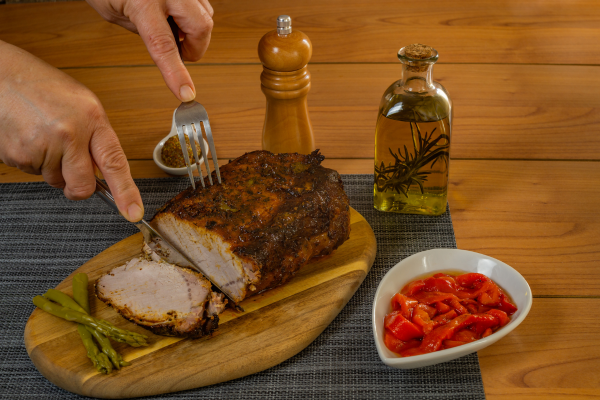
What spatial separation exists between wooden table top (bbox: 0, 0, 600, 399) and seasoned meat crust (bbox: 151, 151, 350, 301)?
0.64 metres

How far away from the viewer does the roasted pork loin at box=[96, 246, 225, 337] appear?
204 centimetres

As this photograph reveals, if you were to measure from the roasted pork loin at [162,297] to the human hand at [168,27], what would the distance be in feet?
2.24

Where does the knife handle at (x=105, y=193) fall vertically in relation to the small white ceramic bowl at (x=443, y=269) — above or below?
above

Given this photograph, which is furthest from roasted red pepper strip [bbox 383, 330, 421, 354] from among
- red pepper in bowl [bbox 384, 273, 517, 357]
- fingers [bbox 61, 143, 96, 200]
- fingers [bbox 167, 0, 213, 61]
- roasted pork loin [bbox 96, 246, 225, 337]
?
fingers [bbox 167, 0, 213, 61]

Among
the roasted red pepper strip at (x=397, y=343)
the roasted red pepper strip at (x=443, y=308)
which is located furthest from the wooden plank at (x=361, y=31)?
the roasted red pepper strip at (x=397, y=343)

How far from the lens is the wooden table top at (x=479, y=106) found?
2.18 m

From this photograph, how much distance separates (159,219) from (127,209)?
0.81 feet

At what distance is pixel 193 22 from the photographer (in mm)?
2467

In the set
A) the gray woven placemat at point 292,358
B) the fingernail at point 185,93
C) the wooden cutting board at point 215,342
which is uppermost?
the fingernail at point 185,93

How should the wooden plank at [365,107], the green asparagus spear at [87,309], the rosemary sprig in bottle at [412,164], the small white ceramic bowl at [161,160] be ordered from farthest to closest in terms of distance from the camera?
the wooden plank at [365,107] < the small white ceramic bowl at [161,160] < the rosemary sprig in bottle at [412,164] < the green asparagus spear at [87,309]

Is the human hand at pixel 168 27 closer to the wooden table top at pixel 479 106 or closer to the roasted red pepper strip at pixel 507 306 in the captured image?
the wooden table top at pixel 479 106

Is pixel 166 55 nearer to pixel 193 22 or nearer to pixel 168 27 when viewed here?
pixel 168 27

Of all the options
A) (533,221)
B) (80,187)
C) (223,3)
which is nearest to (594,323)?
(533,221)

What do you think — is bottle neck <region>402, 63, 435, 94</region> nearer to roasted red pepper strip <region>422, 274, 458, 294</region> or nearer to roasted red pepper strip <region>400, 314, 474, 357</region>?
roasted red pepper strip <region>422, 274, 458, 294</region>
